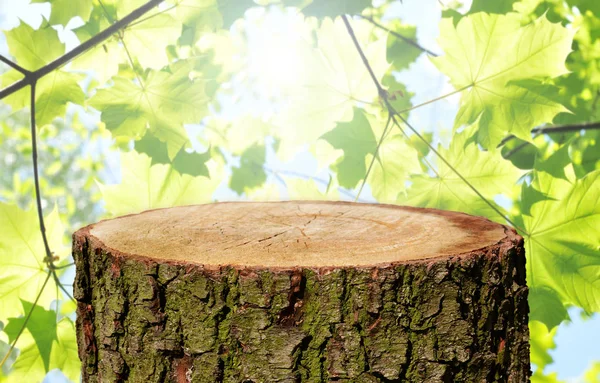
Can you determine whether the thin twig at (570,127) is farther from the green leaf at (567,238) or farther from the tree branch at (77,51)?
the tree branch at (77,51)

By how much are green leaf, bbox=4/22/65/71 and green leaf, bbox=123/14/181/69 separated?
0.16 metres

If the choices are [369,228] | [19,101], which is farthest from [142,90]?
[369,228]

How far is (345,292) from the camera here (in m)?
0.76

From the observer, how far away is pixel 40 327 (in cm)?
126

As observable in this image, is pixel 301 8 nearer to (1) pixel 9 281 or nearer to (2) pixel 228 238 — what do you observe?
(2) pixel 228 238

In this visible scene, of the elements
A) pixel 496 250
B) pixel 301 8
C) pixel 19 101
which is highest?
pixel 301 8

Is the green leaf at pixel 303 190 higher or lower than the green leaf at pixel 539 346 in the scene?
higher

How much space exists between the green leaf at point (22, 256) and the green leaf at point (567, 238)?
43.1 inches

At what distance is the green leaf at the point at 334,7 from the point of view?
109 centimetres

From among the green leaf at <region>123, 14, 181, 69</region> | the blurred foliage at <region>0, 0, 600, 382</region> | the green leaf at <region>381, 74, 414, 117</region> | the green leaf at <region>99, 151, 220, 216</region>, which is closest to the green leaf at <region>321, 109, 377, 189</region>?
the blurred foliage at <region>0, 0, 600, 382</region>

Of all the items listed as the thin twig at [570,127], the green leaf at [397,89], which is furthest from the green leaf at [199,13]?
the thin twig at [570,127]

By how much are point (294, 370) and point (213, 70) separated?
3.67 ft

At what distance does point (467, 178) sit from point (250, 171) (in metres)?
0.92

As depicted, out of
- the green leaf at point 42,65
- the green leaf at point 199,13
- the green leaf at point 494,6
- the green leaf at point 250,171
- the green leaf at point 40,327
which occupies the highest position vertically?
the green leaf at point 494,6
